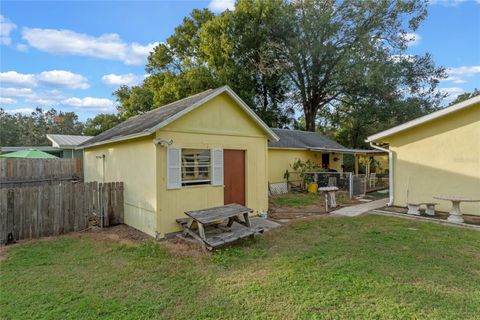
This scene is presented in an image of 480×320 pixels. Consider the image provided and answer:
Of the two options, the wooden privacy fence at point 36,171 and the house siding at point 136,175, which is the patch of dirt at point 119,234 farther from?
the wooden privacy fence at point 36,171

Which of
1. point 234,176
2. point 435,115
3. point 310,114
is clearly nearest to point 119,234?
point 234,176

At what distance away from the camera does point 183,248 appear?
606 cm

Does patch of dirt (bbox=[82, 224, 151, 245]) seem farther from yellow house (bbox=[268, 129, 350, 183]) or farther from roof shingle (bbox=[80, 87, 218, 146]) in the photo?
yellow house (bbox=[268, 129, 350, 183])

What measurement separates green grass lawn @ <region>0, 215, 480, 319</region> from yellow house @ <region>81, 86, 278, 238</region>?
126 cm

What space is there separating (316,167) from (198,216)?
39.0ft

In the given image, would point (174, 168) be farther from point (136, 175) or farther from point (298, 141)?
point (298, 141)

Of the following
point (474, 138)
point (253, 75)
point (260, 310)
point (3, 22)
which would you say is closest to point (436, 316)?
point (260, 310)

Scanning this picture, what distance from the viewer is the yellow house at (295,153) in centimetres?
1552

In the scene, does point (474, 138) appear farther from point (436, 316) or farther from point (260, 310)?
point (260, 310)

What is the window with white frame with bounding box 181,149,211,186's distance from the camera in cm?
734

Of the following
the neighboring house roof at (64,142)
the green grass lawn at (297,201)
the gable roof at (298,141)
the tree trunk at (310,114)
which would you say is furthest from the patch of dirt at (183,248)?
the tree trunk at (310,114)

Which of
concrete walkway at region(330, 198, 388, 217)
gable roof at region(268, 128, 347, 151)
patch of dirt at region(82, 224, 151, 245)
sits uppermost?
gable roof at region(268, 128, 347, 151)

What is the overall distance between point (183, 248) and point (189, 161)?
7.86 feet

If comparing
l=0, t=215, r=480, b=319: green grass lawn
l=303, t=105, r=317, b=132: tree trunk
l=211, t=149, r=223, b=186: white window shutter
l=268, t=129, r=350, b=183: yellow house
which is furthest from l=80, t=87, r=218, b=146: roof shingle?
l=303, t=105, r=317, b=132: tree trunk
